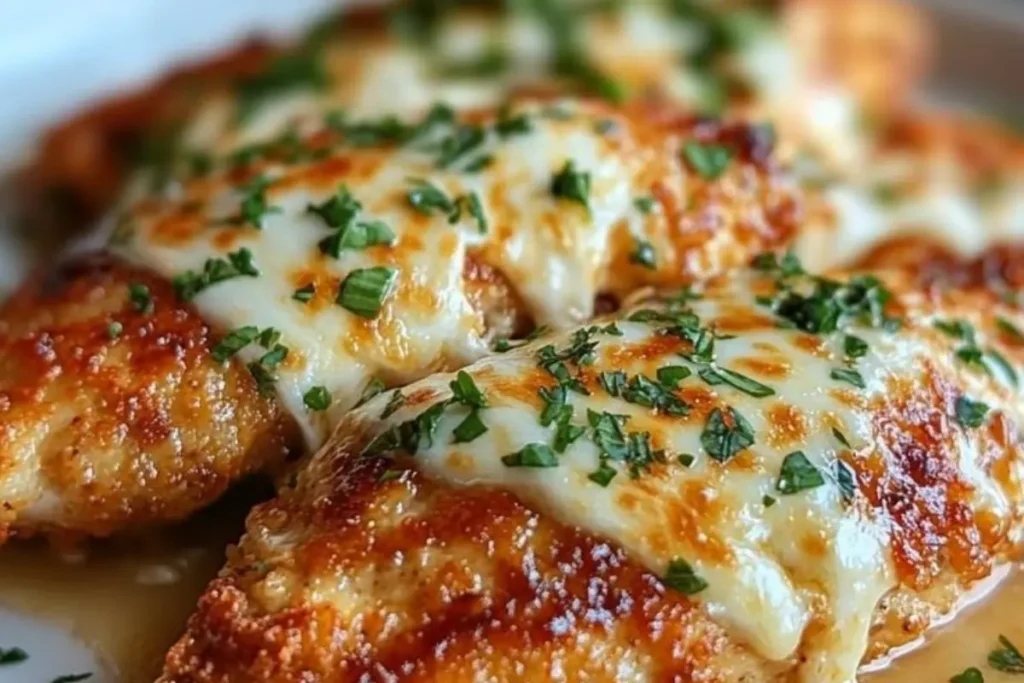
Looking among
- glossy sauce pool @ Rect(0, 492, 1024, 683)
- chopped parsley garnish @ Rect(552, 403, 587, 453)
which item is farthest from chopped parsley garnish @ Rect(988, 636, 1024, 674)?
chopped parsley garnish @ Rect(552, 403, 587, 453)

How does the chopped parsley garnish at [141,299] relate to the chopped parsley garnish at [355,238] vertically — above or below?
below

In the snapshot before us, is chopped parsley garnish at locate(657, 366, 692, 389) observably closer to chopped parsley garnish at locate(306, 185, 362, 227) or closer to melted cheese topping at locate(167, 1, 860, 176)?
chopped parsley garnish at locate(306, 185, 362, 227)

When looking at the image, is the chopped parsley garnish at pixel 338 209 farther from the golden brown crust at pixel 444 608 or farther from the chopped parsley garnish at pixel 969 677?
the chopped parsley garnish at pixel 969 677

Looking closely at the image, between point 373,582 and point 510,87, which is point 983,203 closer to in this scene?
point 510,87

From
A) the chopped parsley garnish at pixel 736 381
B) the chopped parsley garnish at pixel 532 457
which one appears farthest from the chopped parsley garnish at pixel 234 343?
the chopped parsley garnish at pixel 736 381

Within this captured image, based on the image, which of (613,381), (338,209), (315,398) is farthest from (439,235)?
(613,381)
